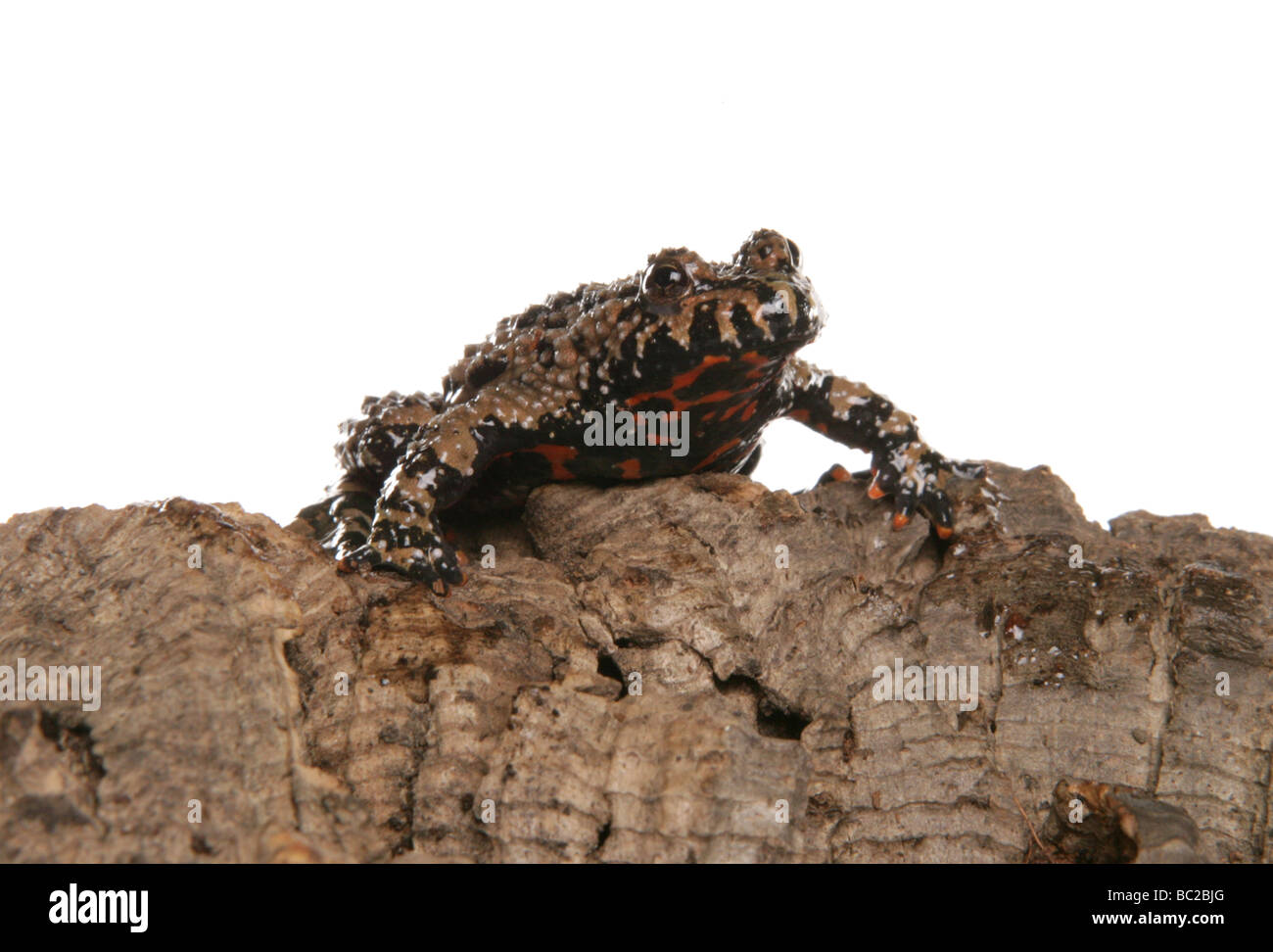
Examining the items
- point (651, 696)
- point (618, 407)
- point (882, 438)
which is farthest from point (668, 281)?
point (651, 696)

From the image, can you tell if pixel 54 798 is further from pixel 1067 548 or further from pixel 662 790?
pixel 1067 548

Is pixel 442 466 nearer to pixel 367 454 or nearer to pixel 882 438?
pixel 367 454

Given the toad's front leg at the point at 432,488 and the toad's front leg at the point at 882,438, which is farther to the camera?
the toad's front leg at the point at 882,438

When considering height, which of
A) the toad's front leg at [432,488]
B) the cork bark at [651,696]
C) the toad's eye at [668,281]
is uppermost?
the toad's eye at [668,281]

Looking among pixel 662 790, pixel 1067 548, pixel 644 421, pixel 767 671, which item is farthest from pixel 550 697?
pixel 1067 548

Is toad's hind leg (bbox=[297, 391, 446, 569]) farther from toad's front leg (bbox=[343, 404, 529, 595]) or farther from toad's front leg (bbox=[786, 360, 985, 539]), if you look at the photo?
toad's front leg (bbox=[786, 360, 985, 539])

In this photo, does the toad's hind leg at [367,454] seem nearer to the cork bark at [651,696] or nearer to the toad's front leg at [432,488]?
the toad's front leg at [432,488]

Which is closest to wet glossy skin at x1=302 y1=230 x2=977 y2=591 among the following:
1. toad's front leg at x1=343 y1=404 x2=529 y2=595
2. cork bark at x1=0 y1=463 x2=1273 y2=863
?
toad's front leg at x1=343 y1=404 x2=529 y2=595

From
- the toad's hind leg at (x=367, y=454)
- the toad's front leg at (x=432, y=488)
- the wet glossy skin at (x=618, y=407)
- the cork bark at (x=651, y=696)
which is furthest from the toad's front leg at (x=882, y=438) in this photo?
the toad's hind leg at (x=367, y=454)
